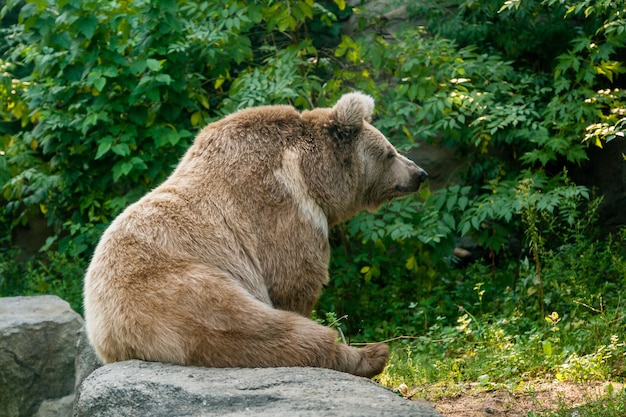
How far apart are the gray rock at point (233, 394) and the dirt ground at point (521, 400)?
135cm

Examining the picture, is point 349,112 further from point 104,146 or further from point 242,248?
point 104,146

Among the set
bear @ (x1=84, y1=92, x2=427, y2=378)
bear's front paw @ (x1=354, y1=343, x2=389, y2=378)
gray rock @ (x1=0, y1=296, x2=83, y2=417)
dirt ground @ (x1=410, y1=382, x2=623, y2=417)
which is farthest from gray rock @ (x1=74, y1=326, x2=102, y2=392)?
dirt ground @ (x1=410, y1=382, x2=623, y2=417)

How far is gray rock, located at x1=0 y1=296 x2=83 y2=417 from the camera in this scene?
644cm

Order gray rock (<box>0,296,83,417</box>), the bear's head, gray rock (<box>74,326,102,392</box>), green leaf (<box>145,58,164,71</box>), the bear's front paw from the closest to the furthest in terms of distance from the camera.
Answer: the bear's front paw → the bear's head → gray rock (<box>74,326,102,392</box>) → gray rock (<box>0,296,83,417</box>) → green leaf (<box>145,58,164,71</box>)

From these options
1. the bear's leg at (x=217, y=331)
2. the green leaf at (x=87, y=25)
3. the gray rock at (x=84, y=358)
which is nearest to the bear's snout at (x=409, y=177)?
the bear's leg at (x=217, y=331)

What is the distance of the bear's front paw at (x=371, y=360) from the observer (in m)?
4.17

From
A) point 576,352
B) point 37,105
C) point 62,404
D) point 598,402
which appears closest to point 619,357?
point 576,352

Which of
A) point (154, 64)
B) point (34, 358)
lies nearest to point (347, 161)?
point (154, 64)

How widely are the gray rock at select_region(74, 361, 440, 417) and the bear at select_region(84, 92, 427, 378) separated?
0.63 feet

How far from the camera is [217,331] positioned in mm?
3873

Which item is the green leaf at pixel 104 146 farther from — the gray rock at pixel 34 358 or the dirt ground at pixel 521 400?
the dirt ground at pixel 521 400

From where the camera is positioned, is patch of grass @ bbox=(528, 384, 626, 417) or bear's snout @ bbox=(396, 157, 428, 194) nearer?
patch of grass @ bbox=(528, 384, 626, 417)

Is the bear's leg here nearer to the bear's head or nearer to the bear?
the bear

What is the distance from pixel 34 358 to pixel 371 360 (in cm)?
346
